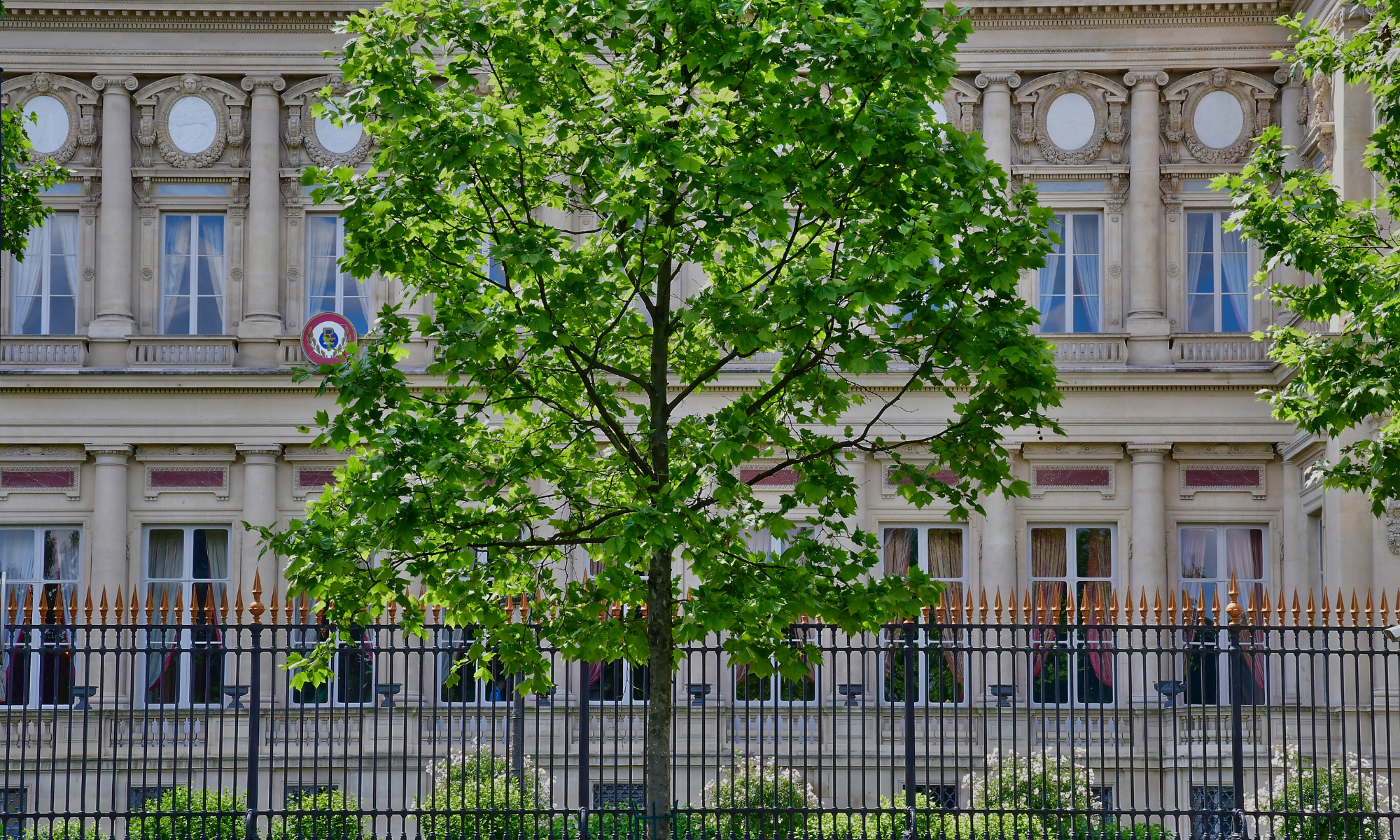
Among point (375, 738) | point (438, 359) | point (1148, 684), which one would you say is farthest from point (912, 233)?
point (1148, 684)

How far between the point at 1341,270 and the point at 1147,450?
15760 mm

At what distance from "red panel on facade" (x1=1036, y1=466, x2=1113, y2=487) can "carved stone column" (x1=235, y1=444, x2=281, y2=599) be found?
45.4 feet

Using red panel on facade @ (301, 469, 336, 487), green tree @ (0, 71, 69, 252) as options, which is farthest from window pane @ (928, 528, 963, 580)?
green tree @ (0, 71, 69, 252)

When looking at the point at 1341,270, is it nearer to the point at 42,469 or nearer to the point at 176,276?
the point at 176,276

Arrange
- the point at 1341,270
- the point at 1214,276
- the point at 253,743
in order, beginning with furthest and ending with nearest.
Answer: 1. the point at 1214,276
2. the point at 253,743
3. the point at 1341,270

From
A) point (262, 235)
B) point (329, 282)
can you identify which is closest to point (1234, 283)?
point (329, 282)

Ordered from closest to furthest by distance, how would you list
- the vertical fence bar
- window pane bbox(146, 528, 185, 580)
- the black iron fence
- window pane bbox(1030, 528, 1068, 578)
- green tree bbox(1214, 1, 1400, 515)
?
green tree bbox(1214, 1, 1400, 515)
the vertical fence bar
the black iron fence
window pane bbox(1030, 528, 1068, 578)
window pane bbox(146, 528, 185, 580)

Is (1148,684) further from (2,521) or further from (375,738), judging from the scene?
(2,521)

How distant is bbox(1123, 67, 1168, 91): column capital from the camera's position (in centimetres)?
2995

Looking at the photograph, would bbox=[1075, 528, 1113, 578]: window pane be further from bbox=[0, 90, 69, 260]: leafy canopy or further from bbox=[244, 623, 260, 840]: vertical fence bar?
bbox=[0, 90, 69, 260]: leafy canopy

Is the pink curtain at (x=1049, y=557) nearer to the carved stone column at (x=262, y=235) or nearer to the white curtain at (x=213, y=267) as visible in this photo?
the carved stone column at (x=262, y=235)

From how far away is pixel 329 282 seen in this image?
3091 cm

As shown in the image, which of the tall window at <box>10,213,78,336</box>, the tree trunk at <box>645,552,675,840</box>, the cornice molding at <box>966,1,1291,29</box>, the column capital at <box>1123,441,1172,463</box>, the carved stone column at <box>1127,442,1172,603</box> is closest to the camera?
the tree trunk at <box>645,552,675,840</box>

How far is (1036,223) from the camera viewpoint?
475 inches
